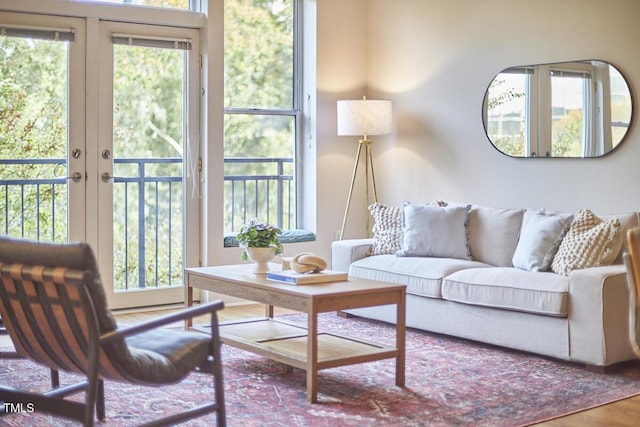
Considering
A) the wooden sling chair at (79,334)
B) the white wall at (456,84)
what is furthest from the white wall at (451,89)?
the wooden sling chair at (79,334)

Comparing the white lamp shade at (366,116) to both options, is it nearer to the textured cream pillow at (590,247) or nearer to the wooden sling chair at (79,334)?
the textured cream pillow at (590,247)

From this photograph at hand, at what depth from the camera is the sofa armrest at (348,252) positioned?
19.3 feet

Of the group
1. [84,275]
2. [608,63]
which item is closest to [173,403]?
[84,275]

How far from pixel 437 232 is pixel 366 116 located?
1.23m

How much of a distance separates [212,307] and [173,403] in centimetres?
92

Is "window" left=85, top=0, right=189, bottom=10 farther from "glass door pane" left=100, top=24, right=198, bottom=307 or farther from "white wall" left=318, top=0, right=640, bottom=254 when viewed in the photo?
"white wall" left=318, top=0, right=640, bottom=254

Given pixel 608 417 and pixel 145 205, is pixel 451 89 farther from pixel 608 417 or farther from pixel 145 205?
pixel 608 417

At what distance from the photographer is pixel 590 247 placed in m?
4.63

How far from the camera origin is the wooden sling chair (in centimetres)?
279

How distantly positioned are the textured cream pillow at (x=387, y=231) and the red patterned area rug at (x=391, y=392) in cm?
111

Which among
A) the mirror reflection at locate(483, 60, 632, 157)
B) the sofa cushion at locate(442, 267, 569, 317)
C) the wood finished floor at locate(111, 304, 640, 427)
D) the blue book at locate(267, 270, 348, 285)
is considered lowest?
the wood finished floor at locate(111, 304, 640, 427)

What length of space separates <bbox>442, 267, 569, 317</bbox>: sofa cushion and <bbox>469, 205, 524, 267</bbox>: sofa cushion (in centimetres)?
36

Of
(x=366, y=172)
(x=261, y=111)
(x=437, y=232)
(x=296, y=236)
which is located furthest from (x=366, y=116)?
(x=437, y=232)

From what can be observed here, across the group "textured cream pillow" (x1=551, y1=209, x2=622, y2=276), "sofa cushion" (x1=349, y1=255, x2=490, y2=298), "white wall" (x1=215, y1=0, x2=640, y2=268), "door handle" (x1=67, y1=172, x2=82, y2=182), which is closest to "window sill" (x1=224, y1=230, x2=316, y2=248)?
"white wall" (x1=215, y1=0, x2=640, y2=268)
